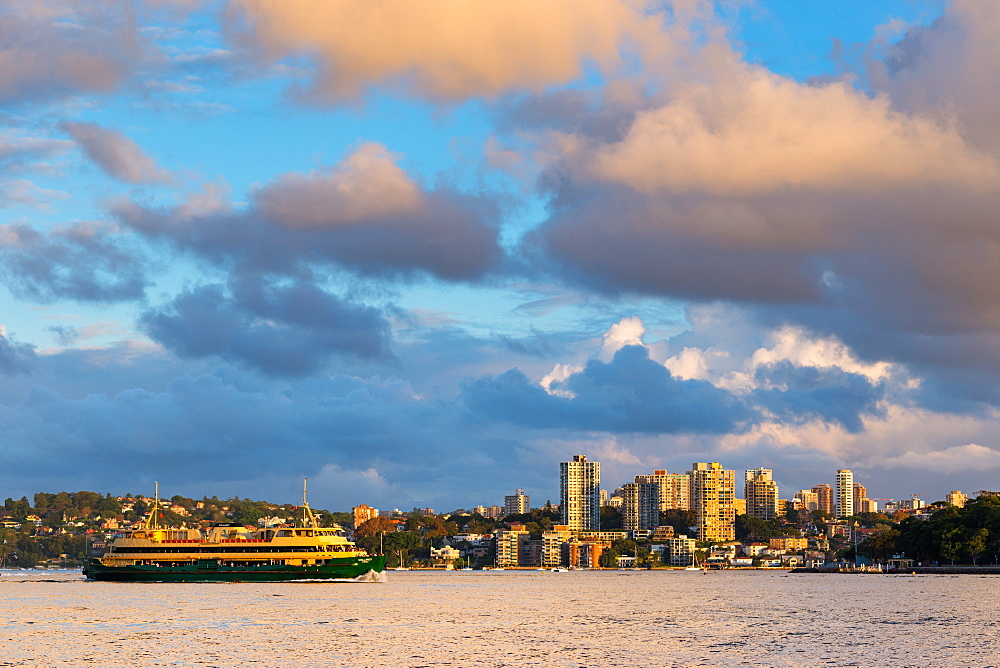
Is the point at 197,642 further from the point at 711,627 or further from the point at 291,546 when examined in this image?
the point at 291,546

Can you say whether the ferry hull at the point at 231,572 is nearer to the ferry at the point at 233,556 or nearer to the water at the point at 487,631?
the ferry at the point at 233,556

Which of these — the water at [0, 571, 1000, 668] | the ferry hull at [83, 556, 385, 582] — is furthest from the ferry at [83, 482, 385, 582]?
the water at [0, 571, 1000, 668]

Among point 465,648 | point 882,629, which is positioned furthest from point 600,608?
point 465,648

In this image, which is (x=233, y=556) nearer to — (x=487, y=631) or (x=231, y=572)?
(x=231, y=572)

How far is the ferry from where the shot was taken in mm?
144750

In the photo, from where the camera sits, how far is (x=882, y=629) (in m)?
79.4

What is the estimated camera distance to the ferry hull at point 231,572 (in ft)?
472

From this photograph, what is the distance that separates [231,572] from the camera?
477 feet

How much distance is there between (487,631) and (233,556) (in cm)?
7358

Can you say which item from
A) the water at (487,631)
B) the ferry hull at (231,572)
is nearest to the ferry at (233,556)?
the ferry hull at (231,572)

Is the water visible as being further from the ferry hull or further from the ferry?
the ferry

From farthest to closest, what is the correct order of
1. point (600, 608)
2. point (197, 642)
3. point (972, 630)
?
point (600, 608)
point (972, 630)
point (197, 642)

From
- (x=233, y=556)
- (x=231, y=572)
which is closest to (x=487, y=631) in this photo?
(x=231, y=572)

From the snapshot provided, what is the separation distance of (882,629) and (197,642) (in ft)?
127
